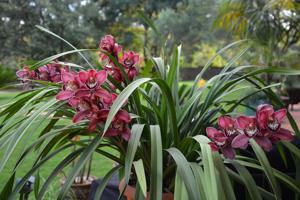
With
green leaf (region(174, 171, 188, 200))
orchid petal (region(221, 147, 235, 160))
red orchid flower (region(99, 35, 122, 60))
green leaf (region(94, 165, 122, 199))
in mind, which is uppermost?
red orchid flower (region(99, 35, 122, 60))

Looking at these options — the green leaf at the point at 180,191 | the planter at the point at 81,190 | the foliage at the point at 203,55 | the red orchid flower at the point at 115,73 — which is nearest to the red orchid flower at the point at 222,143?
the green leaf at the point at 180,191

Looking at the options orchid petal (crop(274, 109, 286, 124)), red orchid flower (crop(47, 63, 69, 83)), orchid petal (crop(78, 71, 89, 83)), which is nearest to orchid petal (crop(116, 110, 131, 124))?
orchid petal (crop(78, 71, 89, 83))

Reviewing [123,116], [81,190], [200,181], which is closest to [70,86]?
[123,116]

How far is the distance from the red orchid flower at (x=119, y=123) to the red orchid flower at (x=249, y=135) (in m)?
0.23

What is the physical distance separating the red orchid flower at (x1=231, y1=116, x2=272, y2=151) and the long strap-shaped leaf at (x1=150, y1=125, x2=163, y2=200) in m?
0.16

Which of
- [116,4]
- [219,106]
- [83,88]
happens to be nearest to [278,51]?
[219,106]

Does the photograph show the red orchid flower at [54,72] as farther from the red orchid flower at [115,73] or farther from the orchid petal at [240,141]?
the orchid petal at [240,141]

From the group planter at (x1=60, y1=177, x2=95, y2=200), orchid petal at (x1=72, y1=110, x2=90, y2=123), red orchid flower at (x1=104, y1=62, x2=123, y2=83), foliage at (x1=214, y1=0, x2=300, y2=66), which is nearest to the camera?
orchid petal at (x1=72, y1=110, x2=90, y2=123)

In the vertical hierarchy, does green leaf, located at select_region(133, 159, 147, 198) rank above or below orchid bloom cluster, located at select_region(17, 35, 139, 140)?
below

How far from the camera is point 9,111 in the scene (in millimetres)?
1049

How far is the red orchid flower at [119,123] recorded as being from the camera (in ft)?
2.83

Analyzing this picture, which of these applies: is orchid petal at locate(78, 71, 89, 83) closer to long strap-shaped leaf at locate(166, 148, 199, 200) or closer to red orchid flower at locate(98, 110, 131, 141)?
red orchid flower at locate(98, 110, 131, 141)

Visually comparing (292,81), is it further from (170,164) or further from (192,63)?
(192,63)

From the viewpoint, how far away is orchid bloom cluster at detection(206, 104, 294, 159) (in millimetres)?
814
